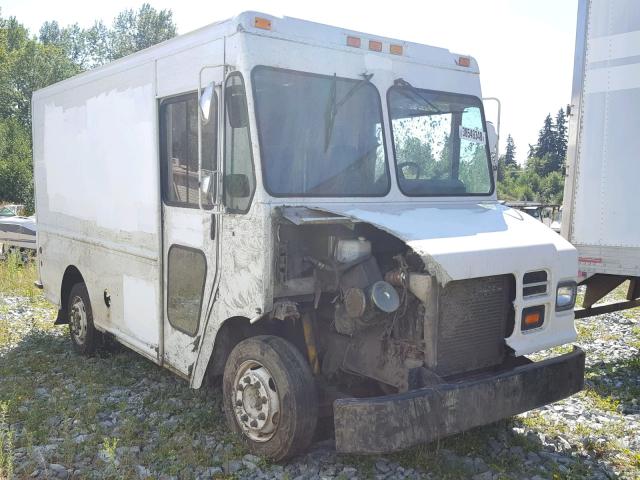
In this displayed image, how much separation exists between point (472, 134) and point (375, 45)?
1210mm

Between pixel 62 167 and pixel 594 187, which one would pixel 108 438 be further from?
pixel 594 187

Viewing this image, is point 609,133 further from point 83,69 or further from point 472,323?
point 83,69

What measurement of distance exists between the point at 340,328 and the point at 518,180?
48.5 m

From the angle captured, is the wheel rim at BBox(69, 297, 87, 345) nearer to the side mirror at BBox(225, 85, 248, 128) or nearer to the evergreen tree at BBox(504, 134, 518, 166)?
the side mirror at BBox(225, 85, 248, 128)

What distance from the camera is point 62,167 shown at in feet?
22.6

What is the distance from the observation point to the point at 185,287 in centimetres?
489

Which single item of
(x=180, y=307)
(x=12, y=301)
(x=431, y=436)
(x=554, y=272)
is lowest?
(x=12, y=301)

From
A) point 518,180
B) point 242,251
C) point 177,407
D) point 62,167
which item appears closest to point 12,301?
point 62,167

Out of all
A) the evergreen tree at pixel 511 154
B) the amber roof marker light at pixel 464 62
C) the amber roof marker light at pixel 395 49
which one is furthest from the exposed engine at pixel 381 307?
the evergreen tree at pixel 511 154

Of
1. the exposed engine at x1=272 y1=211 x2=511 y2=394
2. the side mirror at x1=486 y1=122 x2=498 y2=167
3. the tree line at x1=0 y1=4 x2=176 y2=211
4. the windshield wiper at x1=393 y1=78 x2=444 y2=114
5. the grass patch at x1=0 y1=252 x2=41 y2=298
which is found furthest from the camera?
the tree line at x1=0 y1=4 x2=176 y2=211

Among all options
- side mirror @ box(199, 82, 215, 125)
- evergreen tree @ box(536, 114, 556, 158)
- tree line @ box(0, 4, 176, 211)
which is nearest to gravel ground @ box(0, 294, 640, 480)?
side mirror @ box(199, 82, 215, 125)

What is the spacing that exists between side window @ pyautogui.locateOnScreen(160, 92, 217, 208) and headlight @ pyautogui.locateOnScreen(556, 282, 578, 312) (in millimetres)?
2490

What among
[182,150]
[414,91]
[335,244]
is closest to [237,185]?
[335,244]

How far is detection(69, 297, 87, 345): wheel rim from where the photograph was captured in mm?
6652
